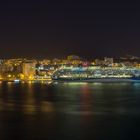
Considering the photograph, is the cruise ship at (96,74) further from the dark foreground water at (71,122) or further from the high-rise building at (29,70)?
the dark foreground water at (71,122)

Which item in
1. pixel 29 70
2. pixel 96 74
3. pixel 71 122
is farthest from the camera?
pixel 29 70

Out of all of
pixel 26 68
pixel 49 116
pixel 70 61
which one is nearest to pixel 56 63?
pixel 70 61

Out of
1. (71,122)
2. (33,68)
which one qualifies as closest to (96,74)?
(33,68)

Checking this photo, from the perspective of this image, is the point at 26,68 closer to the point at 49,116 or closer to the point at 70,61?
the point at 70,61

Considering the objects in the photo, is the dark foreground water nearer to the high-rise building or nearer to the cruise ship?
the cruise ship

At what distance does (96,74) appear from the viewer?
71625 mm

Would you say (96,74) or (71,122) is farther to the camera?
(96,74)

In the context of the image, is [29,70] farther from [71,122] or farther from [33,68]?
[71,122]

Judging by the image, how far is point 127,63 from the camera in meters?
84.8

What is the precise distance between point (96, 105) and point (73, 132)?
9.23 m

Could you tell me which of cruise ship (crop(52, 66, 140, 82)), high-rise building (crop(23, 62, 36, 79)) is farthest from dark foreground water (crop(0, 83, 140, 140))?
high-rise building (crop(23, 62, 36, 79))

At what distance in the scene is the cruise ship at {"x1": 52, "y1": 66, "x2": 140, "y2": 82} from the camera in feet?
220

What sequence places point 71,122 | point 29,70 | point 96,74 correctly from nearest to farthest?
point 71,122 < point 96,74 < point 29,70

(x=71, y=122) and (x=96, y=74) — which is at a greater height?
(x=96, y=74)
